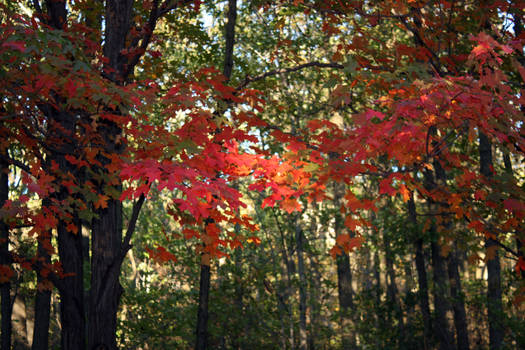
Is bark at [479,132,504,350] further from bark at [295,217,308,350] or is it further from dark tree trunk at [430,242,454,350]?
bark at [295,217,308,350]

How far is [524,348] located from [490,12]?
6.95m

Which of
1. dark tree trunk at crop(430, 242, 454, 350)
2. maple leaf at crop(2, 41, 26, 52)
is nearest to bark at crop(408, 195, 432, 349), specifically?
dark tree trunk at crop(430, 242, 454, 350)

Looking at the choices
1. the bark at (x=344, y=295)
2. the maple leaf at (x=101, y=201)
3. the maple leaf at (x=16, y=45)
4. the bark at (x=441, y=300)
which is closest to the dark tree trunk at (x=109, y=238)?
the maple leaf at (x=101, y=201)

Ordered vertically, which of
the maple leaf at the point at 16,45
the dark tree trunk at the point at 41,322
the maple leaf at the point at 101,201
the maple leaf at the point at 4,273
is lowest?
the dark tree trunk at the point at 41,322

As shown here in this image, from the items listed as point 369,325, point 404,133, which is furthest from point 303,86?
point 404,133

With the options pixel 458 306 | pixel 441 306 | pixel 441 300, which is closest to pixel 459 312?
pixel 458 306

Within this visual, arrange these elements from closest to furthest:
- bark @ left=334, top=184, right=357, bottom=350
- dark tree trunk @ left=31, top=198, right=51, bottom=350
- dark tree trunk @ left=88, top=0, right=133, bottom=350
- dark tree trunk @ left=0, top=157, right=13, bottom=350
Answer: dark tree trunk @ left=88, top=0, right=133, bottom=350 < dark tree trunk @ left=0, top=157, right=13, bottom=350 < dark tree trunk @ left=31, top=198, right=51, bottom=350 < bark @ left=334, top=184, right=357, bottom=350

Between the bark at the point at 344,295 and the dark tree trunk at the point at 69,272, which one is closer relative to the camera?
the dark tree trunk at the point at 69,272

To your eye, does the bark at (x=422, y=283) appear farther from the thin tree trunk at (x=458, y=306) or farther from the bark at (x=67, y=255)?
the bark at (x=67, y=255)

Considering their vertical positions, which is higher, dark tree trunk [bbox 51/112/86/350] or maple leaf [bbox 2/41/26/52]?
maple leaf [bbox 2/41/26/52]

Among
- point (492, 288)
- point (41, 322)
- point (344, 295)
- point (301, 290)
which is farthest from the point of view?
point (344, 295)

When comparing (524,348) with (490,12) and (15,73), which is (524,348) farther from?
(15,73)

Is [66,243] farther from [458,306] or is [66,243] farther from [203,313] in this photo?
[458,306]

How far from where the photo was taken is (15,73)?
530cm
